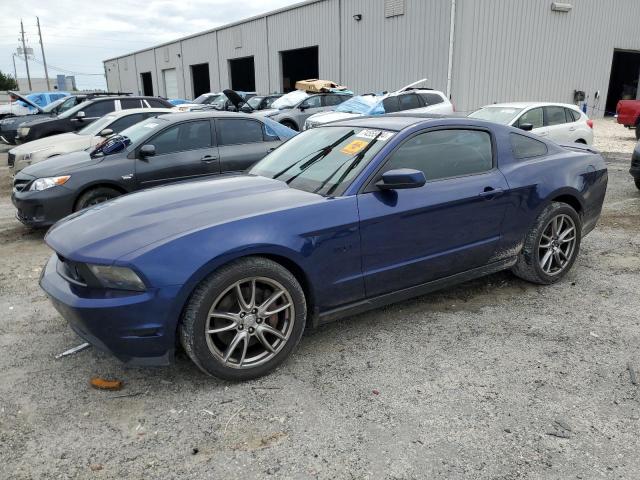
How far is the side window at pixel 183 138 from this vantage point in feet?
22.0

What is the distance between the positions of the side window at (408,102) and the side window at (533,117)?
3.76 m

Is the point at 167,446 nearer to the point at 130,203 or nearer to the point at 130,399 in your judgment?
the point at 130,399

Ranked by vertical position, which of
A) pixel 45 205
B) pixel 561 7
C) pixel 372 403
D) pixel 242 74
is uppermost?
pixel 561 7

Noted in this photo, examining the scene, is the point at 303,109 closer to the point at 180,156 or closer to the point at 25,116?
the point at 25,116

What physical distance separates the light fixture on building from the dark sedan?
1729 cm

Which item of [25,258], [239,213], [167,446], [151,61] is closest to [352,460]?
[167,446]

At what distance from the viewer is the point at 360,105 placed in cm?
1450

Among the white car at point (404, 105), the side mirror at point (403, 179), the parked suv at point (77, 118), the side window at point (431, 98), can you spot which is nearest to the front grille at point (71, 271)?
the side mirror at point (403, 179)

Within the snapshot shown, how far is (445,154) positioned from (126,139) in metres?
4.56

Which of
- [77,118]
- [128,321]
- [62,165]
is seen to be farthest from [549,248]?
[77,118]

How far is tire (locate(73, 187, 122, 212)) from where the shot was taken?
623 cm

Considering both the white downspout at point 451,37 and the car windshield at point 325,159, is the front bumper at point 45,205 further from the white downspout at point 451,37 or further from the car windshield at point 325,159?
the white downspout at point 451,37

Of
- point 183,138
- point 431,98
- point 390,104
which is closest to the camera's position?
point 183,138

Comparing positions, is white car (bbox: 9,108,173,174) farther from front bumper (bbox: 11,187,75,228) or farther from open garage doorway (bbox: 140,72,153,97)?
open garage doorway (bbox: 140,72,153,97)
